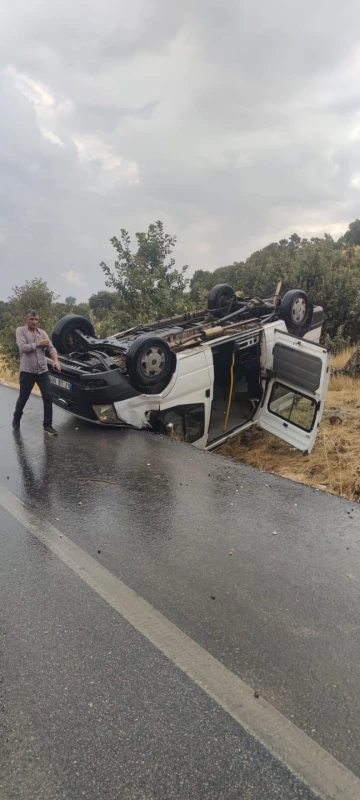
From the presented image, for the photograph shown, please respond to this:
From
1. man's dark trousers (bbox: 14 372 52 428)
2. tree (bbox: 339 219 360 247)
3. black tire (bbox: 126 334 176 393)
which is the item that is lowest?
man's dark trousers (bbox: 14 372 52 428)

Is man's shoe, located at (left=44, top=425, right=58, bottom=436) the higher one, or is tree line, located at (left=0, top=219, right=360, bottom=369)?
tree line, located at (left=0, top=219, right=360, bottom=369)

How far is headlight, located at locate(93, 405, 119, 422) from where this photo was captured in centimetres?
590

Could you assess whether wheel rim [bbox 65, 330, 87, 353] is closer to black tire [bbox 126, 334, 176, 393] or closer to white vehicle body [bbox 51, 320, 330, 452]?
white vehicle body [bbox 51, 320, 330, 452]

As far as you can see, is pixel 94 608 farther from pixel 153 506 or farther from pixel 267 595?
pixel 153 506

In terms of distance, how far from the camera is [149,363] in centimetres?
575

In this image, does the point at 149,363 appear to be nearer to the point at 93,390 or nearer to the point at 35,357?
the point at 93,390

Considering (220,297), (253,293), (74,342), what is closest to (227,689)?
(74,342)

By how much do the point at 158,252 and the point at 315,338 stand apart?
6.97 metres

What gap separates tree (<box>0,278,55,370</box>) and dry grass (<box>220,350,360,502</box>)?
31.0 ft

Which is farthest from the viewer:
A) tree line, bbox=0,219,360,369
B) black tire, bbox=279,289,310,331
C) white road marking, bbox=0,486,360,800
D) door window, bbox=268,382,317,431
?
tree line, bbox=0,219,360,369

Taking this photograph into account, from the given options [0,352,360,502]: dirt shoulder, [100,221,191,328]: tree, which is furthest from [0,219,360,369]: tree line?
[0,352,360,502]: dirt shoulder

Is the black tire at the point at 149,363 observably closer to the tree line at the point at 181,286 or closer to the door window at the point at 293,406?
the door window at the point at 293,406

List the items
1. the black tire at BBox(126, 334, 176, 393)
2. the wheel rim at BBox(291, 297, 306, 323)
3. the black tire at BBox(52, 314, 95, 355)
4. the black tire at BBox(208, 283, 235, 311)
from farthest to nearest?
the black tire at BBox(208, 283, 235, 311) → the wheel rim at BBox(291, 297, 306, 323) → the black tire at BBox(52, 314, 95, 355) → the black tire at BBox(126, 334, 176, 393)

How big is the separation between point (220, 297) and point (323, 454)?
153 inches
